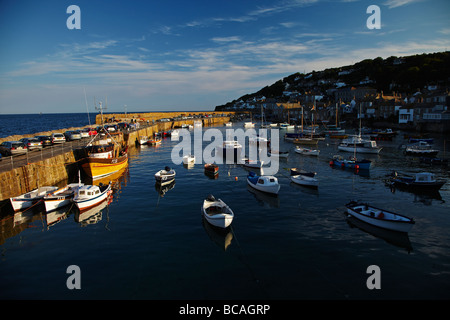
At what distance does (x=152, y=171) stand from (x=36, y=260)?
2672cm

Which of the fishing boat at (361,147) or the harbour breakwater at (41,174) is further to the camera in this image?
the fishing boat at (361,147)

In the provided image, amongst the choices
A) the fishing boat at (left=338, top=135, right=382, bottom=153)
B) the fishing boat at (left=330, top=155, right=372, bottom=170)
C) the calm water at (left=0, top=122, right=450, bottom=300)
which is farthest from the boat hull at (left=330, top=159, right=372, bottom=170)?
the fishing boat at (left=338, top=135, right=382, bottom=153)

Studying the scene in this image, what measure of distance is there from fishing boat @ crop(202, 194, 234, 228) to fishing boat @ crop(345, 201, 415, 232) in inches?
437

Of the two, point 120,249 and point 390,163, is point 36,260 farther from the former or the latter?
point 390,163

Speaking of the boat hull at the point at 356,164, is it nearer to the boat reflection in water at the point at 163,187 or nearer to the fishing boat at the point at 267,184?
the fishing boat at the point at 267,184

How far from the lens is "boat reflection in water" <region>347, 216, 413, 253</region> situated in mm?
20031

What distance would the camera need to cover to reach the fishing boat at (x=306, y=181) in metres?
33.2

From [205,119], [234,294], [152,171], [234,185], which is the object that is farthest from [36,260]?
[205,119]

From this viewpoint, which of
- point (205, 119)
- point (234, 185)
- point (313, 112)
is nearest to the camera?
point (234, 185)

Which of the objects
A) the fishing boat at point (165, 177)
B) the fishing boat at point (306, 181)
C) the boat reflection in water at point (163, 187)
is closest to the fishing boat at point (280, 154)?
the fishing boat at point (306, 181)

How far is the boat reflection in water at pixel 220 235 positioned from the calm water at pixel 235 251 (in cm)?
14

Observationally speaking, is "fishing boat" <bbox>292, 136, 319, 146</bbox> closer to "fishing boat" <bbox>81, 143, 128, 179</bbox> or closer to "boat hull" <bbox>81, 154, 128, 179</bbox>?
"fishing boat" <bbox>81, 143, 128, 179</bbox>

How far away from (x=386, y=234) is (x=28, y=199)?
3300 centimetres
